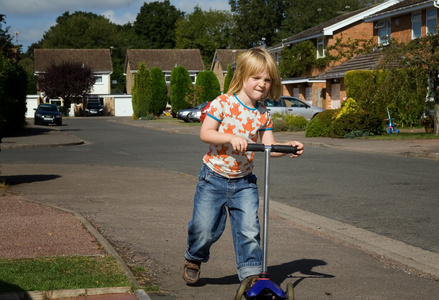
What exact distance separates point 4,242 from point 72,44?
106 metres

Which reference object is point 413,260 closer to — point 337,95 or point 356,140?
point 356,140

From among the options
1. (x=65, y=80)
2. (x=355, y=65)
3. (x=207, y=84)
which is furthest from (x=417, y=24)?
(x=65, y=80)

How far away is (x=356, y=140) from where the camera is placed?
24562 millimetres

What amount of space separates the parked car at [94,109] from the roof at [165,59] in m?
15.5

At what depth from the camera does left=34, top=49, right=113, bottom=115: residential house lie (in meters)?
88.5

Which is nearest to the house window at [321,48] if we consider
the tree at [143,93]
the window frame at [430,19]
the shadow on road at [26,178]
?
the window frame at [430,19]

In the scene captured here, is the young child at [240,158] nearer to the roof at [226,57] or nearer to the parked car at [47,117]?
the parked car at [47,117]

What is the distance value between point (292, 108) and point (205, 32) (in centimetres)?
8132

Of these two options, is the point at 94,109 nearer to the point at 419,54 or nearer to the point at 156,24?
the point at 156,24

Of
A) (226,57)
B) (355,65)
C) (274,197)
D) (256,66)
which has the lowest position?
(274,197)

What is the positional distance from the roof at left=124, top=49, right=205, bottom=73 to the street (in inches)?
2870

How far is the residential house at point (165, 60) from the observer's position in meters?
91.3

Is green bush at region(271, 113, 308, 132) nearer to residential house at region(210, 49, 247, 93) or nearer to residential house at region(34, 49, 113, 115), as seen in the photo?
residential house at region(210, 49, 247, 93)

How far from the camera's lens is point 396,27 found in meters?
39.7
